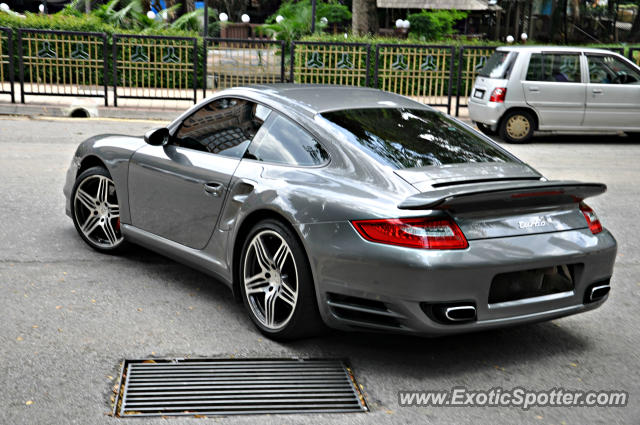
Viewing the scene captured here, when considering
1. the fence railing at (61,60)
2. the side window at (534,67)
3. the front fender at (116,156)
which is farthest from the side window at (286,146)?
the fence railing at (61,60)

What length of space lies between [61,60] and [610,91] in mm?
11029

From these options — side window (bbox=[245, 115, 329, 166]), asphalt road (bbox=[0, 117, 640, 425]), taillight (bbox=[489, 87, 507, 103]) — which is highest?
side window (bbox=[245, 115, 329, 166])

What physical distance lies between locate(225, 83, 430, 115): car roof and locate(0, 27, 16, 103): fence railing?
1262 cm

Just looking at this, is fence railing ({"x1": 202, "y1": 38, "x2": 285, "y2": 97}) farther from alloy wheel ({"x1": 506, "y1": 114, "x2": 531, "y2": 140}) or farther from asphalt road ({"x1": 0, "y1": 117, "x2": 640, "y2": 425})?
asphalt road ({"x1": 0, "y1": 117, "x2": 640, "y2": 425})

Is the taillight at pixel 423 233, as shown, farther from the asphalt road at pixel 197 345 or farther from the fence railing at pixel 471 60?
the fence railing at pixel 471 60

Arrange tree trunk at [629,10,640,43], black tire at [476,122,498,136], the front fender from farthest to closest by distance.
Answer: tree trunk at [629,10,640,43] < black tire at [476,122,498,136] < the front fender

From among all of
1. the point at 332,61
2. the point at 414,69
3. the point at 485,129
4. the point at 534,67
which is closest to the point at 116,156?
the point at 534,67

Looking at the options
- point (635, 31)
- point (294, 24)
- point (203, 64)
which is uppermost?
point (635, 31)

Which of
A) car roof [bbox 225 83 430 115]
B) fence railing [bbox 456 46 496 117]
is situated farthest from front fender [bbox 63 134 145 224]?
fence railing [bbox 456 46 496 117]

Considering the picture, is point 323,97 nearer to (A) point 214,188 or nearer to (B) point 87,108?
(A) point 214,188

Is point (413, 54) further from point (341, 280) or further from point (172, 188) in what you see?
point (341, 280)

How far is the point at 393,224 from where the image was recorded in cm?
385

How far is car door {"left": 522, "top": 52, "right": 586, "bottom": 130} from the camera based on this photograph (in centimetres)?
1417

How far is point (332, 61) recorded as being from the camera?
17.5m
